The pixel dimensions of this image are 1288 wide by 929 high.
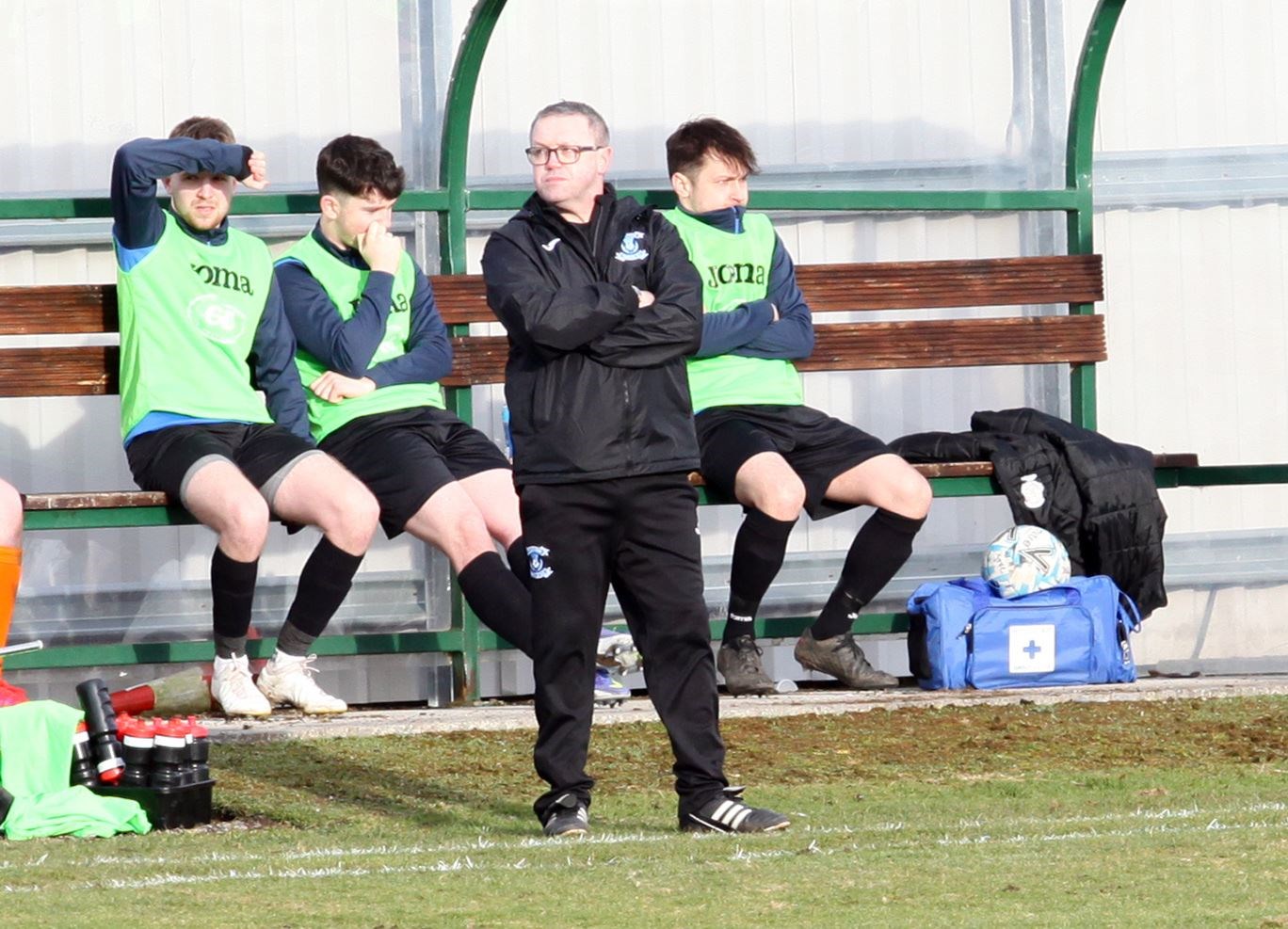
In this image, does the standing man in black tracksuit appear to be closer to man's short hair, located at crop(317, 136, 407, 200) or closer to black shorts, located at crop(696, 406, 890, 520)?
man's short hair, located at crop(317, 136, 407, 200)

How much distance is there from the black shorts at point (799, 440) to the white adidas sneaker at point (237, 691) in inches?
59.9

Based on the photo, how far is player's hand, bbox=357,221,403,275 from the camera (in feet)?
21.3

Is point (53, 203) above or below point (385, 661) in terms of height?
above

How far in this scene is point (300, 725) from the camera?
6027mm

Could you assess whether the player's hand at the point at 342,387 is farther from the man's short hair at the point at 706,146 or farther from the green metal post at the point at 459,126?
the man's short hair at the point at 706,146

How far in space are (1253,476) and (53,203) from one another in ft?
13.2

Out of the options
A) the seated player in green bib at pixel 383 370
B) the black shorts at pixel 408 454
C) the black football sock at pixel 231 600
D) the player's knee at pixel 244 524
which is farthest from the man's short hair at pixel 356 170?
the black football sock at pixel 231 600

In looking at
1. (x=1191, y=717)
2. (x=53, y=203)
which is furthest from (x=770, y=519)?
(x=53, y=203)

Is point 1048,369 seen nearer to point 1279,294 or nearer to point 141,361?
point 1279,294

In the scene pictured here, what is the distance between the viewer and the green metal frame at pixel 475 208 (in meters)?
6.74

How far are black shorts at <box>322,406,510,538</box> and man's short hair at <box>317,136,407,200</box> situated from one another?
2.20 feet

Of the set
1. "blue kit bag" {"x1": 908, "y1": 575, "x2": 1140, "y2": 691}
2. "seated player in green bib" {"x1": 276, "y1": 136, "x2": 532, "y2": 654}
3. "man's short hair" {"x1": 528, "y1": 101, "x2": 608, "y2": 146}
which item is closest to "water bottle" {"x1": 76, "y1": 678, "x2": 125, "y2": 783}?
"seated player in green bib" {"x1": 276, "y1": 136, "x2": 532, "y2": 654}

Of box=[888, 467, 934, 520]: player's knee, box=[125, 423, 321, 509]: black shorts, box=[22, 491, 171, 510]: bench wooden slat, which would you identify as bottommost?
box=[888, 467, 934, 520]: player's knee

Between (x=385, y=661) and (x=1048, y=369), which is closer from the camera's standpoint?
(x=385, y=661)
